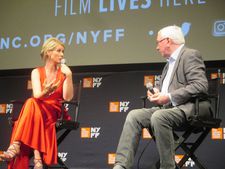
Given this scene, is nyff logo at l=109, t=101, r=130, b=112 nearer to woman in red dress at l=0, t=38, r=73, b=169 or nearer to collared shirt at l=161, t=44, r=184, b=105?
woman in red dress at l=0, t=38, r=73, b=169

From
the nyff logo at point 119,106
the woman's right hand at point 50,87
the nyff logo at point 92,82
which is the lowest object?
the nyff logo at point 119,106

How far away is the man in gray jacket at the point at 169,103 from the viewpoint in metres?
2.67

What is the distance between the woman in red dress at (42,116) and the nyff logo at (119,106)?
1.18 metres

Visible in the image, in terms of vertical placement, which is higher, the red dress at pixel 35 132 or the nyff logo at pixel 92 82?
the nyff logo at pixel 92 82

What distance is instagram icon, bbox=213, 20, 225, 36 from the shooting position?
13.5ft

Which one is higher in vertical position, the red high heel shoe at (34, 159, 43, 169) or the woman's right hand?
the woman's right hand

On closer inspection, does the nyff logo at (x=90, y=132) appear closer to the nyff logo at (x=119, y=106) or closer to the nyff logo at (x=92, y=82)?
the nyff logo at (x=119, y=106)

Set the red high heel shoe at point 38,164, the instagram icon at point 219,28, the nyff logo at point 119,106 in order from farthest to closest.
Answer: the nyff logo at point 119,106 → the instagram icon at point 219,28 → the red high heel shoe at point 38,164

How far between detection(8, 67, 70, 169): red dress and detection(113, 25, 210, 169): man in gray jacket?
2.36ft

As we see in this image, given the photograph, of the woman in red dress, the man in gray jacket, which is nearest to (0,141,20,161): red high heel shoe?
the woman in red dress

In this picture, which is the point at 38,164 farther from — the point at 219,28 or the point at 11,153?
the point at 219,28

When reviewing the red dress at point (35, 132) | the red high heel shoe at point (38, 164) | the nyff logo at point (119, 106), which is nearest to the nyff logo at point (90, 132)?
the nyff logo at point (119, 106)

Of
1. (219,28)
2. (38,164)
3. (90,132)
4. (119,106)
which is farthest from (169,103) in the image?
(90,132)

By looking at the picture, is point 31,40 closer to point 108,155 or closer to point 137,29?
point 137,29
